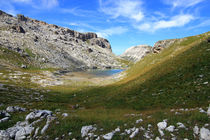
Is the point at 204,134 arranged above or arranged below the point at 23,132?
above

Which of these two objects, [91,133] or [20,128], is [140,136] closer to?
[91,133]

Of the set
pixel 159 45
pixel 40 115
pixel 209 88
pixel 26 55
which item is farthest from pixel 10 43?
pixel 209 88

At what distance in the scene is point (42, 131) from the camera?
9984 millimetres

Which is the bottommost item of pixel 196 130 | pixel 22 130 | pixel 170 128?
pixel 22 130

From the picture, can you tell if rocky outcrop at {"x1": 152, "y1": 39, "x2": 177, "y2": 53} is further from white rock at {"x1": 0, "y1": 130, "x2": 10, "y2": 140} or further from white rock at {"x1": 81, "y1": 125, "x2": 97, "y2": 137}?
white rock at {"x1": 0, "y1": 130, "x2": 10, "y2": 140}

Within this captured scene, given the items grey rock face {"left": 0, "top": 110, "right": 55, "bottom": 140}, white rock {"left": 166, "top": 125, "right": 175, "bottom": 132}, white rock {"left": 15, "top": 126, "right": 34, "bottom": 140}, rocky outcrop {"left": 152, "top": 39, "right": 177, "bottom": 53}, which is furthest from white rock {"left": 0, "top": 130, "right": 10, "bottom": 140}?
rocky outcrop {"left": 152, "top": 39, "right": 177, "bottom": 53}

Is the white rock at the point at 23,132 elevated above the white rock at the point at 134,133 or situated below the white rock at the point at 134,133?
below

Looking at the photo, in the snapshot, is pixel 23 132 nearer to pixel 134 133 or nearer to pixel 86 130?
pixel 86 130

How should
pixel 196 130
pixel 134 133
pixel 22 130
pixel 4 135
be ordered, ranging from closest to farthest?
pixel 196 130, pixel 134 133, pixel 4 135, pixel 22 130

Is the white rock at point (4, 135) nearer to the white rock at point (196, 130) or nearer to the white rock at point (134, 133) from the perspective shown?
the white rock at point (134, 133)

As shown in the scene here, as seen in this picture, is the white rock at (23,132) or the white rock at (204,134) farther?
the white rock at (23,132)

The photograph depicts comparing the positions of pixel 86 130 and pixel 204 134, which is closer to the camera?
pixel 204 134

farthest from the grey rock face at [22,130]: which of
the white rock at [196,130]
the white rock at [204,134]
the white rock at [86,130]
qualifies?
the white rock at [204,134]

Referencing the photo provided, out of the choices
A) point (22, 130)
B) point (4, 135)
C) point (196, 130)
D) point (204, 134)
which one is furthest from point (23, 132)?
point (204, 134)
